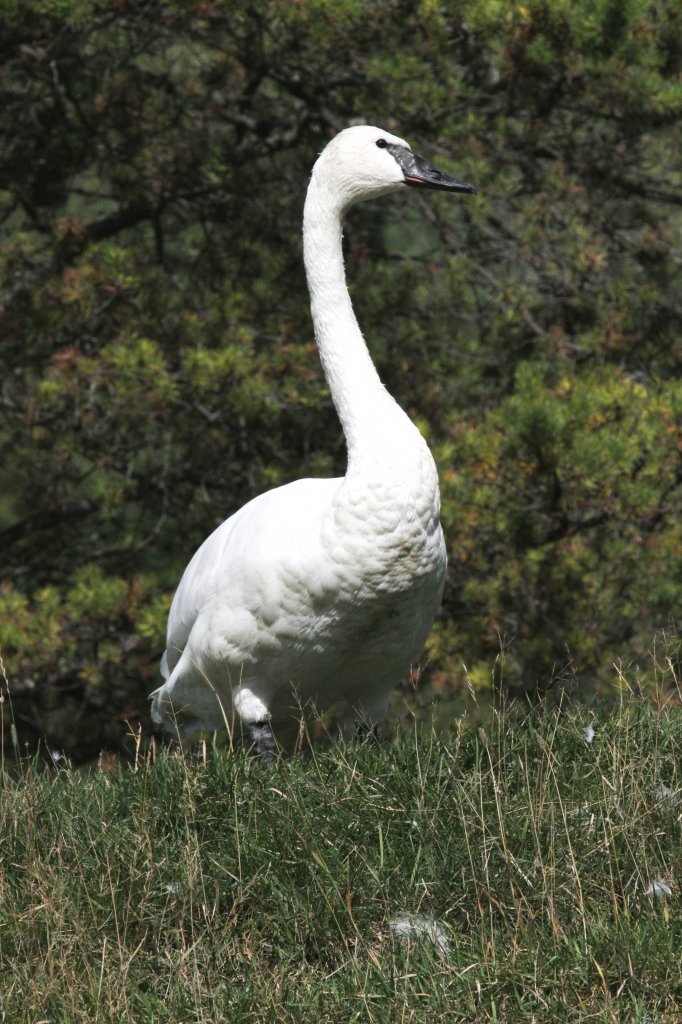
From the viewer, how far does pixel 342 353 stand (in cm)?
471

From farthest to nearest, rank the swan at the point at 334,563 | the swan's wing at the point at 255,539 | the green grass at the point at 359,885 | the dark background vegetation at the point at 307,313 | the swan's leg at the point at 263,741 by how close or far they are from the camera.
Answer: the dark background vegetation at the point at 307,313
the swan's leg at the point at 263,741
the swan's wing at the point at 255,539
the swan at the point at 334,563
the green grass at the point at 359,885

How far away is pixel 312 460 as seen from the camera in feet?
25.5

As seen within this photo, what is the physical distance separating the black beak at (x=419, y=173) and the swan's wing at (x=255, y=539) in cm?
112

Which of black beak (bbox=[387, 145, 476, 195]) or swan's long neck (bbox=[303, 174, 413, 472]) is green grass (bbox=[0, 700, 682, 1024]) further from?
black beak (bbox=[387, 145, 476, 195])

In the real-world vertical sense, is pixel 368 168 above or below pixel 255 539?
above

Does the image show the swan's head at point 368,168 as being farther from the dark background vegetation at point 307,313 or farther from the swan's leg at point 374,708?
the swan's leg at point 374,708

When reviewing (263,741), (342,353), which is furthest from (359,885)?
(342,353)

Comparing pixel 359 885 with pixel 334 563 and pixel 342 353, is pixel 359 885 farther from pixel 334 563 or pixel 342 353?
pixel 342 353

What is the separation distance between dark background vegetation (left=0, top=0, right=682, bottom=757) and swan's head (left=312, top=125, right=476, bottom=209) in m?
1.64

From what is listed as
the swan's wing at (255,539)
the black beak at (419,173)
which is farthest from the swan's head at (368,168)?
the swan's wing at (255,539)

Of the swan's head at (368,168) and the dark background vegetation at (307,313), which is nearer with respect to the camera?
the swan's head at (368,168)

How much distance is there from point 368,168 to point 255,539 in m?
1.42

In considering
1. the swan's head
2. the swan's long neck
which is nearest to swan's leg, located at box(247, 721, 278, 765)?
the swan's long neck

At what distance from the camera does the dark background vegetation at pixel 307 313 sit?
263 inches
